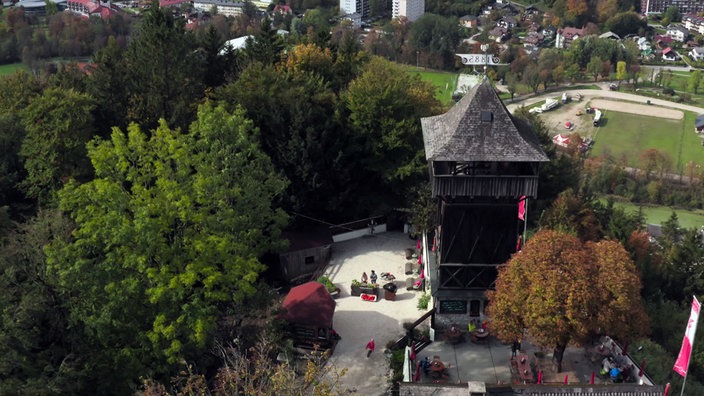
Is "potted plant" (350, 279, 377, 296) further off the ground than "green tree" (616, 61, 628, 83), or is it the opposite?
"green tree" (616, 61, 628, 83)

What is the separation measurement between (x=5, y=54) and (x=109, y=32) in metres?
17.6

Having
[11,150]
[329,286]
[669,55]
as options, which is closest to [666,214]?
[329,286]

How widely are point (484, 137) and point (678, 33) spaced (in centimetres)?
13092

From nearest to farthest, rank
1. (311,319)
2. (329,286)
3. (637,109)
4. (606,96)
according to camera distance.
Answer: (311,319) < (329,286) < (637,109) < (606,96)

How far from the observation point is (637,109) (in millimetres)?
96562

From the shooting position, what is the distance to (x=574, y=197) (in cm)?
3522

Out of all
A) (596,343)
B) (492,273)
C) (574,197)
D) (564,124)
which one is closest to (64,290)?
(492,273)

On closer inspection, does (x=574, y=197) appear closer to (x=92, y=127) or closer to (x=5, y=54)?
(x=92, y=127)

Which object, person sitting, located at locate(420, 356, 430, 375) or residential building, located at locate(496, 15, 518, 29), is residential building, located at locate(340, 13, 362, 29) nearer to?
residential building, located at locate(496, 15, 518, 29)

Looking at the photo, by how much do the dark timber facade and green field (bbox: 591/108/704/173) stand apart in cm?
5864

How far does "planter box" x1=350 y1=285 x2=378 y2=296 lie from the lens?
30.8m

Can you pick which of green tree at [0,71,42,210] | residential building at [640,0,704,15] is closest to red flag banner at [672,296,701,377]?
green tree at [0,71,42,210]

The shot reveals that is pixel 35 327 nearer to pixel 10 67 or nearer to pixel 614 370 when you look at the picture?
pixel 614 370

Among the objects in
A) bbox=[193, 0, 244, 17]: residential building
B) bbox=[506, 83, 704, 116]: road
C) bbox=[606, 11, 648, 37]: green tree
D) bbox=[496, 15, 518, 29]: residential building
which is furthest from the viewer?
bbox=[193, 0, 244, 17]: residential building
